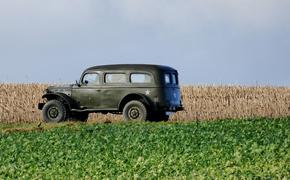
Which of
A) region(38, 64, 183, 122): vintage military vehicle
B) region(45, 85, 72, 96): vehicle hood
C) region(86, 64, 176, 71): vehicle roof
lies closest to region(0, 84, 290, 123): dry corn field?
region(45, 85, 72, 96): vehicle hood

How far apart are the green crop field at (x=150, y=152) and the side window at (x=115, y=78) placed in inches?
184

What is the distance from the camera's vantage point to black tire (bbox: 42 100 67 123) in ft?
107

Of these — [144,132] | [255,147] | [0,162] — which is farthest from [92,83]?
[255,147]

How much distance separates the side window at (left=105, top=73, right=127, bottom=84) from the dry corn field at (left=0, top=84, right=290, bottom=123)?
13.5 meters

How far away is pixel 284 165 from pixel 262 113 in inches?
1246

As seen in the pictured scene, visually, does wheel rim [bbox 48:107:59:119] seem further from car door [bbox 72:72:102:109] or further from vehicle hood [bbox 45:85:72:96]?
car door [bbox 72:72:102:109]

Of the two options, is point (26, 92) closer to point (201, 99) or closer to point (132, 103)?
point (201, 99)

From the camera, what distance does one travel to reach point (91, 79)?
32.1 metres

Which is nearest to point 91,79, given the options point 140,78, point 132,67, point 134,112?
point 132,67

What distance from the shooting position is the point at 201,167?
1820 cm

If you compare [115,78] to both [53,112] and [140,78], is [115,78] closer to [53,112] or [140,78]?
[140,78]

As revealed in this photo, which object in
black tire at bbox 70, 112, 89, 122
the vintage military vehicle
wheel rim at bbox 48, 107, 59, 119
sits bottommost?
black tire at bbox 70, 112, 89, 122

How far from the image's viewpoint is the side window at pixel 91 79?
32.0 m

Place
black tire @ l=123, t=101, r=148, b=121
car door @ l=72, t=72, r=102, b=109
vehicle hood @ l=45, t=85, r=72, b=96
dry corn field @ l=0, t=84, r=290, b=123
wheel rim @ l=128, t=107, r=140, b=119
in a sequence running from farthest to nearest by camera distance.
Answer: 1. dry corn field @ l=0, t=84, r=290, b=123
2. vehicle hood @ l=45, t=85, r=72, b=96
3. car door @ l=72, t=72, r=102, b=109
4. wheel rim @ l=128, t=107, r=140, b=119
5. black tire @ l=123, t=101, r=148, b=121
